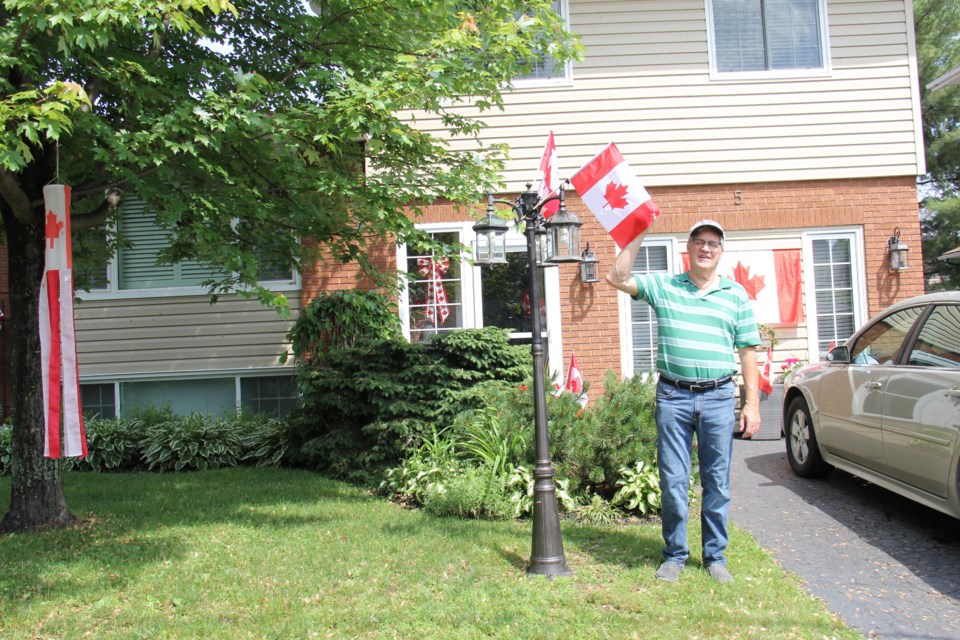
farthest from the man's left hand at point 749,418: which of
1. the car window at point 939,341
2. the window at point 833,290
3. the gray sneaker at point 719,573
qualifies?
the window at point 833,290

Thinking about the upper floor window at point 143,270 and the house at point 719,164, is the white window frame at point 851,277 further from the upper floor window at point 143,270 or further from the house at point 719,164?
the upper floor window at point 143,270

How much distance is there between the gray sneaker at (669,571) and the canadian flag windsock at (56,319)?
359 centimetres

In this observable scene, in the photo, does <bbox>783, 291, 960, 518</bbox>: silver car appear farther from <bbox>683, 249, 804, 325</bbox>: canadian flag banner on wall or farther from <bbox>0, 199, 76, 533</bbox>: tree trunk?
<bbox>0, 199, 76, 533</bbox>: tree trunk

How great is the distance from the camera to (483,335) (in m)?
7.41

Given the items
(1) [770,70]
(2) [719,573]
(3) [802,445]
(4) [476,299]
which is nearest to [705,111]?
(1) [770,70]

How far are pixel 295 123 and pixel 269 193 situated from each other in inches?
40.4

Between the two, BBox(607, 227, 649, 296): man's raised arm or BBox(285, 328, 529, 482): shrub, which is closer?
BBox(607, 227, 649, 296): man's raised arm

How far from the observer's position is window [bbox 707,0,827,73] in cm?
989

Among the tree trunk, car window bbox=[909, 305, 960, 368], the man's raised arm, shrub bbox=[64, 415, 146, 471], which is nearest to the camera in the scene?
the man's raised arm

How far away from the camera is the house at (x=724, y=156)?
9.68 m

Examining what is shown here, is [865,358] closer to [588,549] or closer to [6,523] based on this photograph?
[588,549]

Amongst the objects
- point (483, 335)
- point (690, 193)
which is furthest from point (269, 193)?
point (690, 193)

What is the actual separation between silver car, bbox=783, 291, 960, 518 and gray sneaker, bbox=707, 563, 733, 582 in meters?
1.40

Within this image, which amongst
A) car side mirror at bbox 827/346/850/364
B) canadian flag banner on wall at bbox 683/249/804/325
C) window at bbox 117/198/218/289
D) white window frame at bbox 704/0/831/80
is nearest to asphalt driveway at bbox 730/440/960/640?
car side mirror at bbox 827/346/850/364
